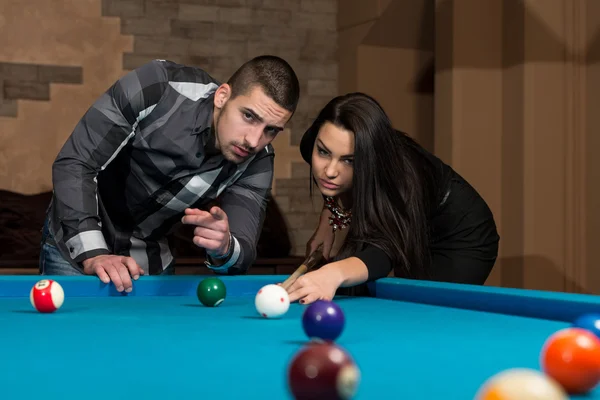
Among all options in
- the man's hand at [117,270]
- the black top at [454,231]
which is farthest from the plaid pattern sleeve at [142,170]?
the black top at [454,231]

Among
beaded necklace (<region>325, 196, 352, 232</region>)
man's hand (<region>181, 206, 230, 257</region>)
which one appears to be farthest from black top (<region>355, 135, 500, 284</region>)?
man's hand (<region>181, 206, 230, 257</region>)

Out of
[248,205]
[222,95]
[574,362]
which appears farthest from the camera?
[248,205]

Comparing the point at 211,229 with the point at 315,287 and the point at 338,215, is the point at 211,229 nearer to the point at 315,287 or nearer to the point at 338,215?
the point at 315,287

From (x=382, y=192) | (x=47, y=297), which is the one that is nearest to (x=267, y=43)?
(x=382, y=192)

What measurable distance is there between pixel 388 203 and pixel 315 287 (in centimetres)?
57

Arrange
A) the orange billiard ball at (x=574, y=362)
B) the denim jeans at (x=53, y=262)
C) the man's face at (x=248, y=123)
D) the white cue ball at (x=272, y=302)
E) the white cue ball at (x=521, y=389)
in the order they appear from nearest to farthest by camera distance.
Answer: the white cue ball at (x=521, y=389) < the orange billiard ball at (x=574, y=362) < the white cue ball at (x=272, y=302) < the man's face at (x=248, y=123) < the denim jeans at (x=53, y=262)

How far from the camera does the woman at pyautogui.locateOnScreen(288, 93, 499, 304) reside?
258 cm

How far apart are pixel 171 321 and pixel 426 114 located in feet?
14.6

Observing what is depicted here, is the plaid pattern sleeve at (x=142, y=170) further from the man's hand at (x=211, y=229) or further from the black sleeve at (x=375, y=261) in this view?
the black sleeve at (x=375, y=261)

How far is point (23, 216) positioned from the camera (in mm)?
5172

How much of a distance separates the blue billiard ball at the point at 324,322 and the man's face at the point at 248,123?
3.87 ft

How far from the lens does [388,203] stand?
2.63m

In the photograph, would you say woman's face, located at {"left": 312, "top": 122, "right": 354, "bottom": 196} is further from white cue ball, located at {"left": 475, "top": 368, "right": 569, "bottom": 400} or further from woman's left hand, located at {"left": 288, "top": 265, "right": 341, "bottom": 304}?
white cue ball, located at {"left": 475, "top": 368, "right": 569, "bottom": 400}

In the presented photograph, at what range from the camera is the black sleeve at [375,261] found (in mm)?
2418
